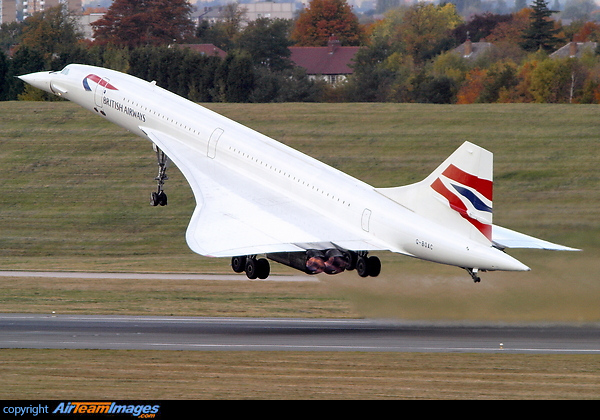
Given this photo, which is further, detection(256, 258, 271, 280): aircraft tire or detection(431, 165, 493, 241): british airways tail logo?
detection(256, 258, 271, 280): aircraft tire

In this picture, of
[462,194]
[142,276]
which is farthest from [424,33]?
[462,194]

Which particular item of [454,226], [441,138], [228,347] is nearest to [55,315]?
[228,347]

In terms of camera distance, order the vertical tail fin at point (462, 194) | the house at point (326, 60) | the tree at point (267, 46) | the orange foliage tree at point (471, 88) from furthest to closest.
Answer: the house at point (326, 60) → the tree at point (267, 46) → the orange foliage tree at point (471, 88) → the vertical tail fin at point (462, 194)

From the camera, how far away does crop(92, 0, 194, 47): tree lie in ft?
302

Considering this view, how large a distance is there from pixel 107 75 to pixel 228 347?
610 inches

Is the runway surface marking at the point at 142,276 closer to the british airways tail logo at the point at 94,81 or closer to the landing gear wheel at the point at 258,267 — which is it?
the british airways tail logo at the point at 94,81

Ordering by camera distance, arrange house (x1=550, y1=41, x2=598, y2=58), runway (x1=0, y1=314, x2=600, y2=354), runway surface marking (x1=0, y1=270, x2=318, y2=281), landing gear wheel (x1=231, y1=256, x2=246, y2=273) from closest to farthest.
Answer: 1. runway (x1=0, y1=314, x2=600, y2=354)
2. landing gear wheel (x1=231, y1=256, x2=246, y2=273)
3. runway surface marking (x1=0, y1=270, x2=318, y2=281)
4. house (x1=550, y1=41, x2=598, y2=58)

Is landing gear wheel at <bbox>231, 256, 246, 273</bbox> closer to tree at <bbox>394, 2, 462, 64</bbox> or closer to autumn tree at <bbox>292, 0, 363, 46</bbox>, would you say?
tree at <bbox>394, 2, 462, 64</bbox>

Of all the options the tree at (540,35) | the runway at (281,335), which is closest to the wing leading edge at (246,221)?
the runway at (281,335)

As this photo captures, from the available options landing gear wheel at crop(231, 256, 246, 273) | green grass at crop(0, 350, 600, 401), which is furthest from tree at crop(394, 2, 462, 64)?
green grass at crop(0, 350, 600, 401)

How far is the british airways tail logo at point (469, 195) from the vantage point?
27.0 m

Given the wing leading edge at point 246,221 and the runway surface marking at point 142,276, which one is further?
the runway surface marking at point 142,276

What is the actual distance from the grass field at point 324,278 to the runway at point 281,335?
95cm

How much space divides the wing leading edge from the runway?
11.3 ft
